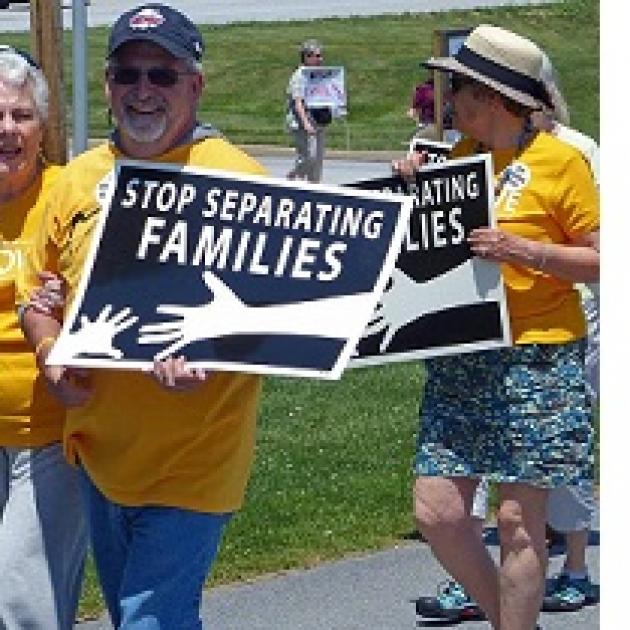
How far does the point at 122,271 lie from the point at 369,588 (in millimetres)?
3104

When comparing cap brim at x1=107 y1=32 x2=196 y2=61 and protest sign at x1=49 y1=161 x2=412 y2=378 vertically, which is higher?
cap brim at x1=107 y1=32 x2=196 y2=61

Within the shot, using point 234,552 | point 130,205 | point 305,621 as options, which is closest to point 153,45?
point 130,205

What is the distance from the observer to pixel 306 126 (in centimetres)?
2430

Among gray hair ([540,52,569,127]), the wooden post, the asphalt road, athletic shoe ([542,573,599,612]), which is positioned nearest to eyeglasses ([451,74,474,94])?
gray hair ([540,52,569,127])

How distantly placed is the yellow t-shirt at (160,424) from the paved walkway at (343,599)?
90.9 inches

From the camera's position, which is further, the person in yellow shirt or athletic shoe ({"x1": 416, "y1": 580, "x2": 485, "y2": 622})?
athletic shoe ({"x1": 416, "y1": 580, "x2": 485, "y2": 622})

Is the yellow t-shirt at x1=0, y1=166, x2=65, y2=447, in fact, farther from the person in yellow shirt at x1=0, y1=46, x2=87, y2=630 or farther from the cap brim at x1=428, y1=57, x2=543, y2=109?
the cap brim at x1=428, y1=57, x2=543, y2=109

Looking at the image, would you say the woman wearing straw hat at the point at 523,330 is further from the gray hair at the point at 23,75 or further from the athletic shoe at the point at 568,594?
the athletic shoe at the point at 568,594

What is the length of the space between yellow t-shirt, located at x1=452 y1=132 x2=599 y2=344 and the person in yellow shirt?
129 cm

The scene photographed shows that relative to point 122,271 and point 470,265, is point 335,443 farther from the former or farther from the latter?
point 122,271

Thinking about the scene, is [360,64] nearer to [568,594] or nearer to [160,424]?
[568,594]

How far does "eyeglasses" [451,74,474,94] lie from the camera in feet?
18.7

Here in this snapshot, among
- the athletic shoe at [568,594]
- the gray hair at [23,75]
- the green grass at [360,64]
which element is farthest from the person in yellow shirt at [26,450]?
the green grass at [360,64]

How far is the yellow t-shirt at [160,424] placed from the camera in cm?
461
